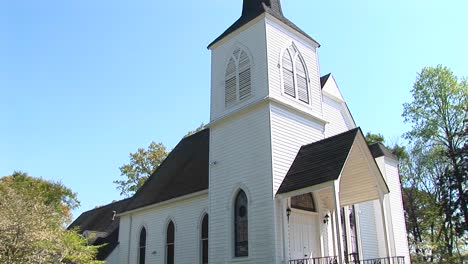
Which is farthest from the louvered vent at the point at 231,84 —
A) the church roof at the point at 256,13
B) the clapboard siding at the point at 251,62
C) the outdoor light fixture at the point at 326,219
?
the outdoor light fixture at the point at 326,219

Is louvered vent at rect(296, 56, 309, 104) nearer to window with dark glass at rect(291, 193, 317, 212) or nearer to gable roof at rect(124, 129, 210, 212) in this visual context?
window with dark glass at rect(291, 193, 317, 212)

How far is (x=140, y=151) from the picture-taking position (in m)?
41.9

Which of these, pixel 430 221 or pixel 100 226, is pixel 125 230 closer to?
pixel 100 226

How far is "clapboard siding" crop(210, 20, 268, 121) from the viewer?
16328mm

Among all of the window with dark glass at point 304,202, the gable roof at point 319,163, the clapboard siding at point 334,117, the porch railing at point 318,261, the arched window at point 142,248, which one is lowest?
the porch railing at point 318,261

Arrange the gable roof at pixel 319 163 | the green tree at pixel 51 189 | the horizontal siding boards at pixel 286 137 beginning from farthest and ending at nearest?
the green tree at pixel 51 189 → the horizontal siding boards at pixel 286 137 → the gable roof at pixel 319 163

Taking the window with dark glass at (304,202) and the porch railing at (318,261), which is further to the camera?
the window with dark glass at (304,202)

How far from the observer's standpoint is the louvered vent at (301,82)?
1741 cm

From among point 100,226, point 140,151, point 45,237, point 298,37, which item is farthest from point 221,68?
point 140,151

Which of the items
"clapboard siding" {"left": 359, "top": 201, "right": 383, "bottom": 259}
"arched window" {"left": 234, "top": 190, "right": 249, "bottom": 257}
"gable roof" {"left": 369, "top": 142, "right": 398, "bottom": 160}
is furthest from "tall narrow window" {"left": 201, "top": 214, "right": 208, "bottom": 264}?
"gable roof" {"left": 369, "top": 142, "right": 398, "bottom": 160}

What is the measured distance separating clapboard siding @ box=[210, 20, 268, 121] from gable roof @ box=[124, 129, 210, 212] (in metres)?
3.84

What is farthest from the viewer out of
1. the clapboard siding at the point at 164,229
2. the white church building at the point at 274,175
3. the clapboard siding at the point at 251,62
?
the clapboard siding at the point at 164,229

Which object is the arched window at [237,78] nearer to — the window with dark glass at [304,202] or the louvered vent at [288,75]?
the louvered vent at [288,75]

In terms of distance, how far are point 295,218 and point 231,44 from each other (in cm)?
807
